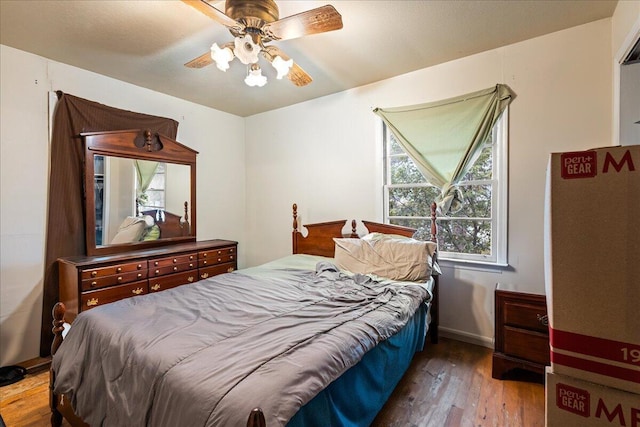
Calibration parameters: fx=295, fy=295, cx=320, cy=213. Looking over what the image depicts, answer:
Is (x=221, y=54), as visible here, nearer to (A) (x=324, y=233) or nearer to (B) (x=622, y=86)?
(A) (x=324, y=233)

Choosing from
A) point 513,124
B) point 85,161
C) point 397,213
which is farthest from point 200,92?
point 513,124

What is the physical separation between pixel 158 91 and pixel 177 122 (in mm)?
369

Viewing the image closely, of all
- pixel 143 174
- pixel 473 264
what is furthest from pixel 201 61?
pixel 473 264

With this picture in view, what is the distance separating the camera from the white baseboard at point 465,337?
2582 millimetres

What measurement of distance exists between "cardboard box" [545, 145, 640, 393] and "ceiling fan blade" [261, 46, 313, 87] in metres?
1.74

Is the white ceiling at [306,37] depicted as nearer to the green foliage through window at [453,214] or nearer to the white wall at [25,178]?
the white wall at [25,178]

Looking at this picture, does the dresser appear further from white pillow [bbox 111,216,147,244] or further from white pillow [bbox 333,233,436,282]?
white pillow [bbox 333,233,436,282]

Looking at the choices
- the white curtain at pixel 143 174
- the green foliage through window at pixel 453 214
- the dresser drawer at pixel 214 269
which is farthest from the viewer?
the dresser drawer at pixel 214 269

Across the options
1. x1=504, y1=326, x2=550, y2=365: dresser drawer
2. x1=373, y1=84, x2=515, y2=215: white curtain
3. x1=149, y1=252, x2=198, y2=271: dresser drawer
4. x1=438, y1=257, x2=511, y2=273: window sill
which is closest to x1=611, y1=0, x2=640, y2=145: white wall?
x1=373, y1=84, x2=515, y2=215: white curtain

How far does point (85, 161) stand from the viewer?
272 cm

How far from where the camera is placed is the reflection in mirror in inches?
113

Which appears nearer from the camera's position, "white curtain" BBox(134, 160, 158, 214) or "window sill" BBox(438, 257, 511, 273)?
"window sill" BBox(438, 257, 511, 273)

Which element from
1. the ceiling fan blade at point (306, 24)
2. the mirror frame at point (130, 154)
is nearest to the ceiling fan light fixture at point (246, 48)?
the ceiling fan blade at point (306, 24)

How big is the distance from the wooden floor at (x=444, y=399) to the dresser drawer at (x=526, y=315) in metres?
0.41
